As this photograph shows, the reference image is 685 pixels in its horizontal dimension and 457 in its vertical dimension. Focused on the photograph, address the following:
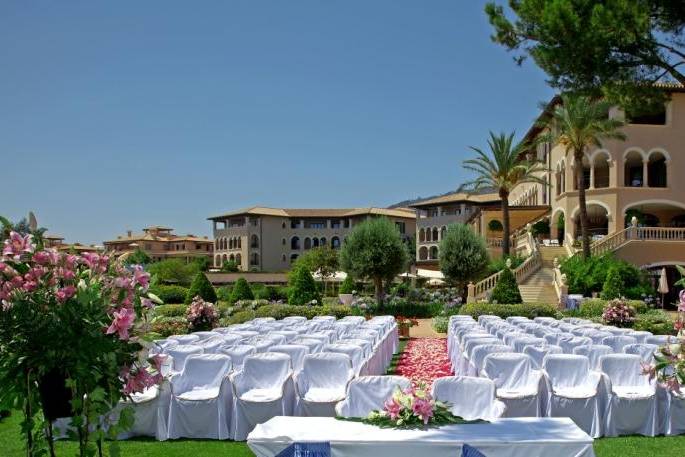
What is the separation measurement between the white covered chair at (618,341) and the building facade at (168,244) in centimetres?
9424

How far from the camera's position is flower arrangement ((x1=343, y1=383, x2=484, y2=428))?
5.25m

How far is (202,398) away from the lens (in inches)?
320

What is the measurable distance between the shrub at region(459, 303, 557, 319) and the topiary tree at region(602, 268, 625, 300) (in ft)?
16.8

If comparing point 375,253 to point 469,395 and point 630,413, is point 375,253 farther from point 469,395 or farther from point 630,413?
point 469,395

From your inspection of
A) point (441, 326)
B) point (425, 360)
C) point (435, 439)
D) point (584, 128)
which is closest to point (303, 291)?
point (441, 326)

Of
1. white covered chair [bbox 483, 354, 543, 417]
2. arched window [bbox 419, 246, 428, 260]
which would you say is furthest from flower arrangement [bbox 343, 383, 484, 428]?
arched window [bbox 419, 246, 428, 260]

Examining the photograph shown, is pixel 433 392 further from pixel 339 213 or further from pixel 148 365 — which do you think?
pixel 339 213

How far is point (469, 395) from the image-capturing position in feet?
21.9

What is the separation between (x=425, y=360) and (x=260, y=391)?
782 cm

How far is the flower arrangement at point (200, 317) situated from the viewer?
58.2ft

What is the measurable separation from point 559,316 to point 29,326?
22794 millimetres

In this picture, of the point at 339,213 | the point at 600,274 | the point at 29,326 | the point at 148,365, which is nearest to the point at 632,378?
the point at 148,365

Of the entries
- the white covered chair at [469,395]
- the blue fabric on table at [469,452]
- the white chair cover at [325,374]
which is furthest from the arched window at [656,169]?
the blue fabric on table at [469,452]

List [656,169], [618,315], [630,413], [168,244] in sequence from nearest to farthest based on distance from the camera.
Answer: [630,413] < [618,315] < [656,169] < [168,244]
